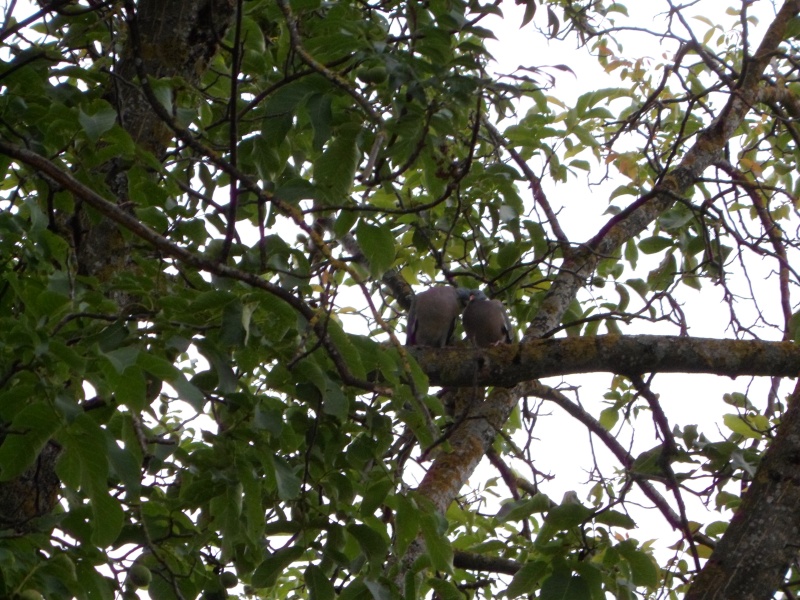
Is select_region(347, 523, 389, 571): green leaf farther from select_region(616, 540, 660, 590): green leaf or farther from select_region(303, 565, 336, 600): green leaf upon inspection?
select_region(616, 540, 660, 590): green leaf

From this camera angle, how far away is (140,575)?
221cm

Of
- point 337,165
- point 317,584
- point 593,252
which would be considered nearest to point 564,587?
point 317,584

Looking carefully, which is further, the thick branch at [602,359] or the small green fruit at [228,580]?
the thick branch at [602,359]

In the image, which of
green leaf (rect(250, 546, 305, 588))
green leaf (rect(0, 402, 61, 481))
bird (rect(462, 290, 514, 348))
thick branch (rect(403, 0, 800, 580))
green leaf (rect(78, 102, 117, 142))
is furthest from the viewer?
bird (rect(462, 290, 514, 348))

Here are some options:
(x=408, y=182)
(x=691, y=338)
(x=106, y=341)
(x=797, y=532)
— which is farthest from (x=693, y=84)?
(x=106, y=341)

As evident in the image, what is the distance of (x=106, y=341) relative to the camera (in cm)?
179

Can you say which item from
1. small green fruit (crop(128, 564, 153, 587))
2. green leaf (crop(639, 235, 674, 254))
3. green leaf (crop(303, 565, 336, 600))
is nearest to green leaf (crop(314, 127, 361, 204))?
green leaf (crop(303, 565, 336, 600))

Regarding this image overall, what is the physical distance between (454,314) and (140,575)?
324 cm

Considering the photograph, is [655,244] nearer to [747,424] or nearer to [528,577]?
[747,424]

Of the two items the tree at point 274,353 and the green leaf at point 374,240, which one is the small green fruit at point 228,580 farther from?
the green leaf at point 374,240

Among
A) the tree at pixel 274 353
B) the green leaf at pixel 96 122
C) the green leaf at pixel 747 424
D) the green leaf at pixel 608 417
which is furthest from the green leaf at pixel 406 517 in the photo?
the green leaf at pixel 608 417

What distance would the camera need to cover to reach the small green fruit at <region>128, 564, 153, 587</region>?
2215 millimetres

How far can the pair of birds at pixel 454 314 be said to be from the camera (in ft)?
17.1

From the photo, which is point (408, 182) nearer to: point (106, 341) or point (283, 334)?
point (283, 334)
